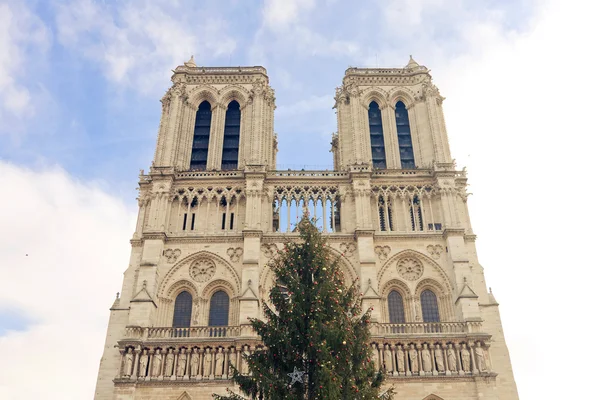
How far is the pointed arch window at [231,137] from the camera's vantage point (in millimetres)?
38656

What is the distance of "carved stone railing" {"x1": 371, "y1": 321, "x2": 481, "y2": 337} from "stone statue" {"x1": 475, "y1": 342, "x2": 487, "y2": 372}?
3.02 ft

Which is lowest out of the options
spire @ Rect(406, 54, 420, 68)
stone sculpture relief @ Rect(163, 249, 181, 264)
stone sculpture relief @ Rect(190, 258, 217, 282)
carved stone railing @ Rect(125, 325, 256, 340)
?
carved stone railing @ Rect(125, 325, 256, 340)

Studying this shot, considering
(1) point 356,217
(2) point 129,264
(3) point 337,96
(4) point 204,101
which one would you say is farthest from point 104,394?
(3) point 337,96

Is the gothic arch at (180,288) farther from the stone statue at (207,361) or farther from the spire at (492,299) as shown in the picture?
the spire at (492,299)

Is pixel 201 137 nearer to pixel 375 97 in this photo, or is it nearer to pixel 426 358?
pixel 375 97

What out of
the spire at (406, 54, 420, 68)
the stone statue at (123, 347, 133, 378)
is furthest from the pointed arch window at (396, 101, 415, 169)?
the stone statue at (123, 347, 133, 378)

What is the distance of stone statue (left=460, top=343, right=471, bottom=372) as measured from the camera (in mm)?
28891

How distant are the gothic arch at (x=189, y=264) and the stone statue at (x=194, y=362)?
14.9 ft

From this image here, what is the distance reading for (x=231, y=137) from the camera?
131 ft

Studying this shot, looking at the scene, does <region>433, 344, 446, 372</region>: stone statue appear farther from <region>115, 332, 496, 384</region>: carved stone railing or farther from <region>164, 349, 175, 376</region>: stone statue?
<region>164, 349, 175, 376</region>: stone statue

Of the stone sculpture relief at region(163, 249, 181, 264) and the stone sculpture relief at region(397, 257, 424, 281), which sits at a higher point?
the stone sculpture relief at region(163, 249, 181, 264)

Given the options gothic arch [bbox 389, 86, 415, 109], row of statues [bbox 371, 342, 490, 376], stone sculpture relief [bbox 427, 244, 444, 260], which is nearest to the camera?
row of statues [bbox 371, 342, 490, 376]

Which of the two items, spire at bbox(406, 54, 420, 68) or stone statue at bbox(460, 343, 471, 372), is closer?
stone statue at bbox(460, 343, 471, 372)

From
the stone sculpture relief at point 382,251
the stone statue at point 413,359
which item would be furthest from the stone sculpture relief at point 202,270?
the stone statue at point 413,359
